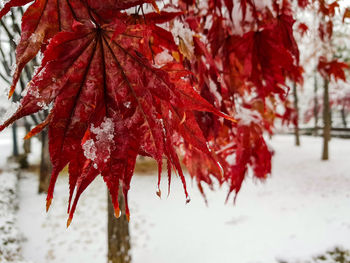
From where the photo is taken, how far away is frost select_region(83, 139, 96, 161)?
467 millimetres

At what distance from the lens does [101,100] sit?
49cm

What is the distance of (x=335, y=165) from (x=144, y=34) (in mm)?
10643

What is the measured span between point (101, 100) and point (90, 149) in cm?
9

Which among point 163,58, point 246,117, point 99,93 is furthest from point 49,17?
point 246,117

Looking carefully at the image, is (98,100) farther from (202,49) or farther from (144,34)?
(202,49)

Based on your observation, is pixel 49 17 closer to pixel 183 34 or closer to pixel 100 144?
pixel 100 144

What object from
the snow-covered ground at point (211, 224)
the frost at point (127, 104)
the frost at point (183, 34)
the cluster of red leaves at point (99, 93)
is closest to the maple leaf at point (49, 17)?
the cluster of red leaves at point (99, 93)

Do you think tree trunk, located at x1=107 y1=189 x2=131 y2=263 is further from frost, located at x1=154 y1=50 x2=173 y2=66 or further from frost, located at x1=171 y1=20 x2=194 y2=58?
frost, located at x1=154 y1=50 x2=173 y2=66

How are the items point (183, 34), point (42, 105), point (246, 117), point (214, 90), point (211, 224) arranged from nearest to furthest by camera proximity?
point (42, 105), point (183, 34), point (214, 90), point (246, 117), point (211, 224)

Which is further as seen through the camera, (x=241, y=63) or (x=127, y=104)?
(x=241, y=63)

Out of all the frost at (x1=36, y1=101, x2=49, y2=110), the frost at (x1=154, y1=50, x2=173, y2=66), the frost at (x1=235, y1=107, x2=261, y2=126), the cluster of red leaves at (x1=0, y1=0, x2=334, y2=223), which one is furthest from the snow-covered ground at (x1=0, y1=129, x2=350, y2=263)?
the frost at (x1=36, y1=101, x2=49, y2=110)

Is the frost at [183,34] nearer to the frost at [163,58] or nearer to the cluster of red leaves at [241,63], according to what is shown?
the cluster of red leaves at [241,63]

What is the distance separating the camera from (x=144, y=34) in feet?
1.67

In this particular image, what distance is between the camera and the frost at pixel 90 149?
0.47 meters
